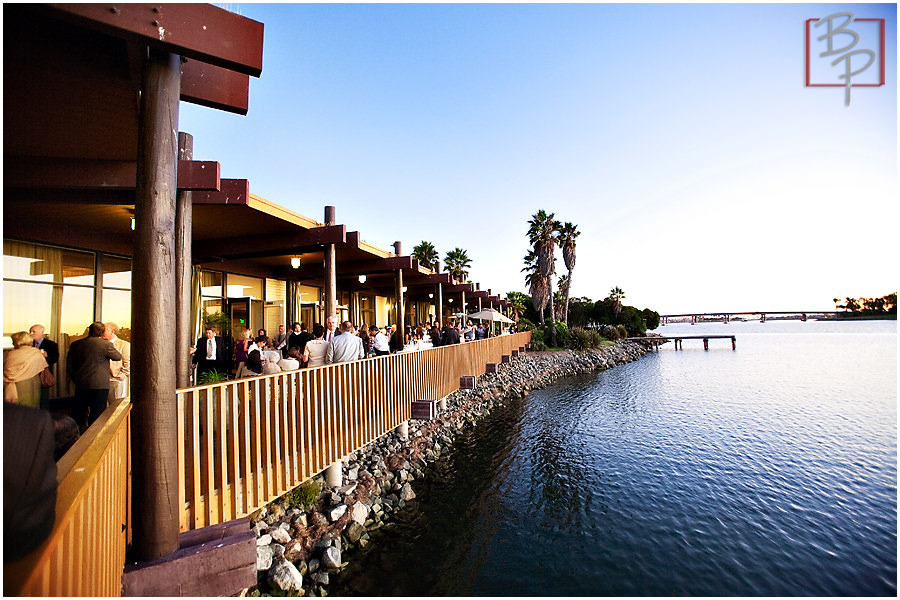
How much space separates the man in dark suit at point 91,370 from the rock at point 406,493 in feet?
17.3

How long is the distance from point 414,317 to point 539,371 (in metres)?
9.40

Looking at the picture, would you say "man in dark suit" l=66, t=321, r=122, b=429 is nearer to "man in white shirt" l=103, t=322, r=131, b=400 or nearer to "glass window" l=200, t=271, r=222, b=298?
"man in white shirt" l=103, t=322, r=131, b=400

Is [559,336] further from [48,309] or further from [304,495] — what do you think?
[48,309]

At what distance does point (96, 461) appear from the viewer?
215 centimetres

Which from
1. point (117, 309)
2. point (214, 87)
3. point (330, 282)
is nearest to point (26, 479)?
point (214, 87)

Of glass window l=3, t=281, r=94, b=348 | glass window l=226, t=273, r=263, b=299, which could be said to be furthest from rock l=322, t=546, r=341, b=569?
glass window l=226, t=273, r=263, b=299

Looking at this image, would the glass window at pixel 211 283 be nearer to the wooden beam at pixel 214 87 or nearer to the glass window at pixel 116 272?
the glass window at pixel 116 272

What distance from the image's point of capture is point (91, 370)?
18.6 feet

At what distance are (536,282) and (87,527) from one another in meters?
40.3

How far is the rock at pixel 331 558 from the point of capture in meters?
5.44

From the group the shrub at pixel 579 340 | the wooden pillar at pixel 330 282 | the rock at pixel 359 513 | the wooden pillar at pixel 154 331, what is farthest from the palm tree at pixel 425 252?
the wooden pillar at pixel 154 331

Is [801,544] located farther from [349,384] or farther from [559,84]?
[559,84]

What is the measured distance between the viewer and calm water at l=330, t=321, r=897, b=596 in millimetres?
5984

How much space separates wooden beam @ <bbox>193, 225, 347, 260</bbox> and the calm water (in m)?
6.19
